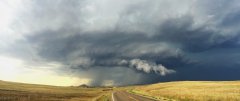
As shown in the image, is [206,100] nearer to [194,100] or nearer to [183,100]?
[194,100]

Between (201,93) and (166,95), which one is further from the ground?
(201,93)

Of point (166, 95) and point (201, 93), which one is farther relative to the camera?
point (166, 95)

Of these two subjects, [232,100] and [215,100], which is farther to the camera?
[215,100]

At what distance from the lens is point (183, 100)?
45.2 meters

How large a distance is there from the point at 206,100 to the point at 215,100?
4.65 ft

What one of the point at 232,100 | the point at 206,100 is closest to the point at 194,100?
the point at 206,100

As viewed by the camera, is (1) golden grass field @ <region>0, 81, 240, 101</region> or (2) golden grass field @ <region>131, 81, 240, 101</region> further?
(1) golden grass field @ <region>0, 81, 240, 101</region>

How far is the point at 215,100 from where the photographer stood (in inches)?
1571

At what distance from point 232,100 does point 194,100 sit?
6254 millimetres

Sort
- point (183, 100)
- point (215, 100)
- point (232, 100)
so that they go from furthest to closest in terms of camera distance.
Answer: point (183, 100) < point (215, 100) < point (232, 100)

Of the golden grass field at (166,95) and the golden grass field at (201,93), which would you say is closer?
the golden grass field at (201,93)

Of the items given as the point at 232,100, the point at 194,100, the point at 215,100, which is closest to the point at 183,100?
the point at 194,100

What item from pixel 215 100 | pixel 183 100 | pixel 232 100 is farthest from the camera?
pixel 183 100

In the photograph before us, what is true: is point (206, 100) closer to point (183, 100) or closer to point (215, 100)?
point (215, 100)
